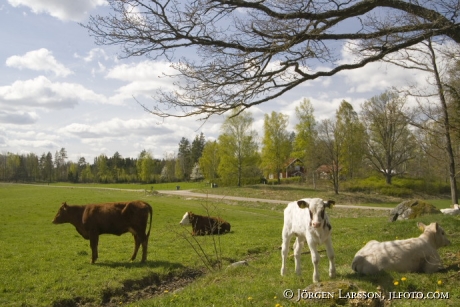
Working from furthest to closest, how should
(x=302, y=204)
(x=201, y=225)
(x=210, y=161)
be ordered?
(x=210, y=161), (x=201, y=225), (x=302, y=204)

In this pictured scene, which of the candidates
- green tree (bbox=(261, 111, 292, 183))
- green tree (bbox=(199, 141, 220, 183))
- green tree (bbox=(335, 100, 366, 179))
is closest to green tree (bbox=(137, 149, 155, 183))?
green tree (bbox=(199, 141, 220, 183))

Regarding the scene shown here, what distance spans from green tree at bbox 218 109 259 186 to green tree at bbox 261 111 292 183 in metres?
2.42

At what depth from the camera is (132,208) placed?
12.8 m

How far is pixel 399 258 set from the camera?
7.23m

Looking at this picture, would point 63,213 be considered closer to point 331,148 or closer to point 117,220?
point 117,220

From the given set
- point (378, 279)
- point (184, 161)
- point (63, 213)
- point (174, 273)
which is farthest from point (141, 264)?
point (184, 161)

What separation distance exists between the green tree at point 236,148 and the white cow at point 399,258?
178 ft

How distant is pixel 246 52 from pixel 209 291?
4.76m

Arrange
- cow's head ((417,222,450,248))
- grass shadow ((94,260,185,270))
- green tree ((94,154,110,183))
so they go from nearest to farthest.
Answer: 1. cow's head ((417,222,450,248))
2. grass shadow ((94,260,185,270))
3. green tree ((94,154,110,183))

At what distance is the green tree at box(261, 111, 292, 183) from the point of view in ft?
199

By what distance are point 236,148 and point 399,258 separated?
55.1m

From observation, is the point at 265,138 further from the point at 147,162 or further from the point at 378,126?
the point at 147,162

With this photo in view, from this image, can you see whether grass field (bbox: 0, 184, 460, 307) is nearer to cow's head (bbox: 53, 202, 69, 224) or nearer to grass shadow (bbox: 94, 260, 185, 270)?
grass shadow (bbox: 94, 260, 185, 270)

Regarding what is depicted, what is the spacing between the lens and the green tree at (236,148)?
203 ft
